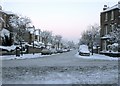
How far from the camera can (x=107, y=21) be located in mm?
70375

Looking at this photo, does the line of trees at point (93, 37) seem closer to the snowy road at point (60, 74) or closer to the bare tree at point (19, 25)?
the bare tree at point (19, 25)

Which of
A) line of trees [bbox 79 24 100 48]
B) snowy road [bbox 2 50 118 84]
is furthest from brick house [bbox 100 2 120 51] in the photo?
snowy road [bbox 2 50 118 84]

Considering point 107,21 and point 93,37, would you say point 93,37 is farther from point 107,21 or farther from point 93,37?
point 107,21

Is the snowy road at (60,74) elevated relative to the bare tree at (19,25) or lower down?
lower down

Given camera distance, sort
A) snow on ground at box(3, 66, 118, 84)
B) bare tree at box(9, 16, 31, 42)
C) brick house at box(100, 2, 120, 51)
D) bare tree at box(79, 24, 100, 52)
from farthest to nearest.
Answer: bare tree at box(79, 24, 100, 52) → bare tree at box(9, 16, 31, 42) → brick house at box(100, 2, 120, 51) → snow on ground at box(3, 66, 118, 84)

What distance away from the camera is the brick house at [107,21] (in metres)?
65.9

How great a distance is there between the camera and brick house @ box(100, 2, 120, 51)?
6591cm

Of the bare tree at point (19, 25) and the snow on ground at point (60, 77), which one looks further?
the bare tree at point (19, 25)

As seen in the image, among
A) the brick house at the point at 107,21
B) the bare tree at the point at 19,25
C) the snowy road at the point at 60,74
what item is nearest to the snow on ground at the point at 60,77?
the snowy road at the point at 60,74

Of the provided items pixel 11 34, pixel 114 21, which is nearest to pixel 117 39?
pixel 114 21

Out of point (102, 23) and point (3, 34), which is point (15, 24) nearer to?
point (3, 34)

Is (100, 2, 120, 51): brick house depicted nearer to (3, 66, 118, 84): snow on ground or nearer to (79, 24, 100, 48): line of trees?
(79, 24, 100, 48): line of trees

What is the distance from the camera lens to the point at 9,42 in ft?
239

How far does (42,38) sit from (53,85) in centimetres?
13585
